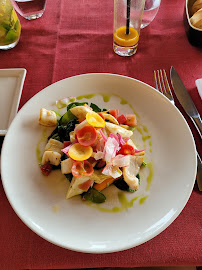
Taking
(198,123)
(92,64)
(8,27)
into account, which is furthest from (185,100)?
(8,27)

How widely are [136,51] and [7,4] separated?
0.67m

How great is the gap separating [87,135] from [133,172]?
0.20 m

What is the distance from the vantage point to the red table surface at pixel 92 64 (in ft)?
2.67

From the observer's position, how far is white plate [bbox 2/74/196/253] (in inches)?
30.7

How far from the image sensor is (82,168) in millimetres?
859

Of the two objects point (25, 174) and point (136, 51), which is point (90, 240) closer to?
point (25, 174)

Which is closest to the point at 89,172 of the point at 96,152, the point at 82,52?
the point at 96,152

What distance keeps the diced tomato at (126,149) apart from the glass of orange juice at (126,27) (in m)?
0.65

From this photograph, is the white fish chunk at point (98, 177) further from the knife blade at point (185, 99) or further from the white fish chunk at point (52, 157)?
the knife blade at point (185, 99)

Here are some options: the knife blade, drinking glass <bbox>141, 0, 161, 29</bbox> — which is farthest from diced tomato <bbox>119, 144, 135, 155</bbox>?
drinking glass <bbox>141, 0, 161, 29</bbox>

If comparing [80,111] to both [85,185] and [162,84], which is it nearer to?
[85,185]

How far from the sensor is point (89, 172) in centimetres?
85

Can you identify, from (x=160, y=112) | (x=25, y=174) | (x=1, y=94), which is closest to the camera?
(x=25, y=174)

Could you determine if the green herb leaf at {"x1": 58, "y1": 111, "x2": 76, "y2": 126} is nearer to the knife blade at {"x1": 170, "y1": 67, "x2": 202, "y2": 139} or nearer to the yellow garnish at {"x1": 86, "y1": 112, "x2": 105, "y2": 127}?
the yellow garnish at {"x1": 86, "y1": 112, "x2": 105, "y2": 127}
